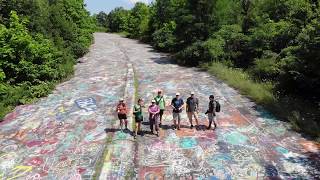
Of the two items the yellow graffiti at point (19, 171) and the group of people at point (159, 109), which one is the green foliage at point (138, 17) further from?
the yellow graffiti at point (19, 171)

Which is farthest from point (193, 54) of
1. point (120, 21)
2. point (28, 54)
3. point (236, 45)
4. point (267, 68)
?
point (120, 21)

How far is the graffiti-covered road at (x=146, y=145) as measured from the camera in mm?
14645

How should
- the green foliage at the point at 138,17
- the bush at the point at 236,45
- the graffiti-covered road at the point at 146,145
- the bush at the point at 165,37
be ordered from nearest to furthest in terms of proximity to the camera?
the graffiti-covered road at the point at 146,145 < the bush at the point at 236,45 < the bush at the point at 165,37 < the green foliage at the point at 138,17

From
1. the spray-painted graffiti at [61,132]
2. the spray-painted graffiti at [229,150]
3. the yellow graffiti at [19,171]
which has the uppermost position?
the spray-painted graffiti at [229,150]

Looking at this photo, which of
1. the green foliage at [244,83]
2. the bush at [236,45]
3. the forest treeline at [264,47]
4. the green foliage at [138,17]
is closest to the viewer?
the forest treeline at [264,47]

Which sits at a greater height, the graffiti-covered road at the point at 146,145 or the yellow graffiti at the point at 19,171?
the graffiti-covered road at the point at 146,145

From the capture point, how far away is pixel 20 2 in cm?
2973

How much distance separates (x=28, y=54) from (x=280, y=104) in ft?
57.1

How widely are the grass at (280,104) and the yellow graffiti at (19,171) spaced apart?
39.6ft

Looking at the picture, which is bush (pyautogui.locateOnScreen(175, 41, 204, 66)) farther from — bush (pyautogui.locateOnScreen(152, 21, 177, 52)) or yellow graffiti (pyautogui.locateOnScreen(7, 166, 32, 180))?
yellow graffiti (pyautogui.locateOnScreen(7, 166, 32, 180))

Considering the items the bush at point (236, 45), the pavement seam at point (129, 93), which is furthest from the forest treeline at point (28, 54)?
the bush at point (236, 45)

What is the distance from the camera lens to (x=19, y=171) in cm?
1543

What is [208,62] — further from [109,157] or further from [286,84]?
[109,157]

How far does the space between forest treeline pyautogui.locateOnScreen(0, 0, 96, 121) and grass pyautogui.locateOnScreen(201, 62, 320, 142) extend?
1336 centimetres
